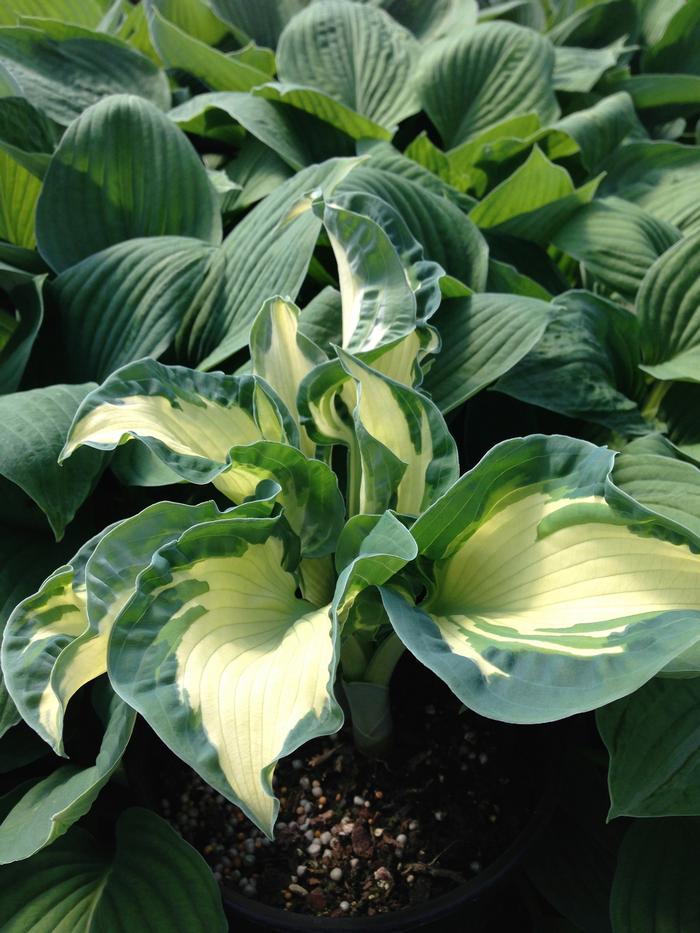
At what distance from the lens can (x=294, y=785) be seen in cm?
79

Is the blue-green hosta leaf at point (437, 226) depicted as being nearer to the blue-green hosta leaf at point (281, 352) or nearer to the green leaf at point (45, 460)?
the blue-green hosta leaf at point (281, 352)

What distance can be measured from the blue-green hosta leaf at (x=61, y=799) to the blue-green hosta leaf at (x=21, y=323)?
0.37 metres

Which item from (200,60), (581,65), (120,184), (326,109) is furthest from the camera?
(581,65)

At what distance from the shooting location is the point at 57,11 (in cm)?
146

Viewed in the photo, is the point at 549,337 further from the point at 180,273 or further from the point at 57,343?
the point at 57,343

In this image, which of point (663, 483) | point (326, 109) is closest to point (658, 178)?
point (326, 109)

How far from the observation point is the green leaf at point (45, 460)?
720 millimetres

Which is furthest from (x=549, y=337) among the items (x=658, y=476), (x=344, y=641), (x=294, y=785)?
(x=294, y=785)

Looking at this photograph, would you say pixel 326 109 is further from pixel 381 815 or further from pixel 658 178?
pixel 381 815

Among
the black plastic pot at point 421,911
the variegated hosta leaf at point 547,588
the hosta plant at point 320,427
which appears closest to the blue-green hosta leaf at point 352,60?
the hosta plant at point 320,427

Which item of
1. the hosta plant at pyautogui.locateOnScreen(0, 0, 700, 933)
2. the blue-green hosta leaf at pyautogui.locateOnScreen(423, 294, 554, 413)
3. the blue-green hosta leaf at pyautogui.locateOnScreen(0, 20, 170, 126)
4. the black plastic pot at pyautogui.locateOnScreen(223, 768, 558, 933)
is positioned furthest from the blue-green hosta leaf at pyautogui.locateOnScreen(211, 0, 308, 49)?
the black plastic pot at pyautogui.locateOnScreen(223, 768, 558, 933)

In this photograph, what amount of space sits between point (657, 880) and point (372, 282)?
0.57 meters

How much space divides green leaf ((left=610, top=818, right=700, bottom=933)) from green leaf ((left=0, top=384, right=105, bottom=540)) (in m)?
0.57

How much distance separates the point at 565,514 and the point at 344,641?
0.21 metres
